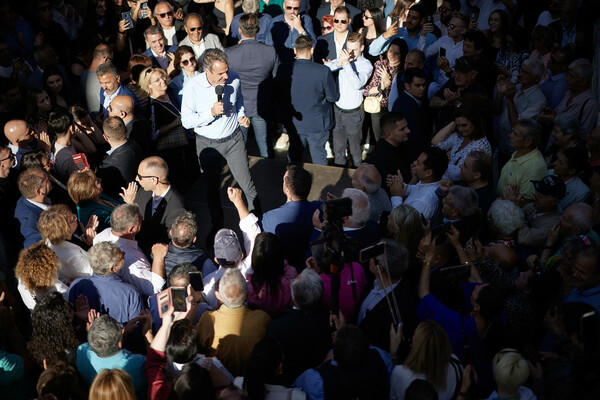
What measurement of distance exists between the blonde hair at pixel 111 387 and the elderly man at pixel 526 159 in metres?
3.48

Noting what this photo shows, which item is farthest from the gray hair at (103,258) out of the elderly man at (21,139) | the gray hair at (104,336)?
the elderly man at (21,139)

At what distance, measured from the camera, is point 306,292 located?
3244 mm

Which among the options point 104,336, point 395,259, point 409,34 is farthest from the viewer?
point 409,34

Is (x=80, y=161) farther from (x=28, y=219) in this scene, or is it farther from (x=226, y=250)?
(x=226, y=250)

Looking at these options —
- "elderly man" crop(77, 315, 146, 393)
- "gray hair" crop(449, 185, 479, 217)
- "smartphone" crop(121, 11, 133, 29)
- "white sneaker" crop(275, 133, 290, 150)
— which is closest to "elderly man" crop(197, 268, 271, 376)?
"elderly man" crop(77, 315, 146, 393)

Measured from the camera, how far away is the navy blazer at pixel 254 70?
20.7 feet

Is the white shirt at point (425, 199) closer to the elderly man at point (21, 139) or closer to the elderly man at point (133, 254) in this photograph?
the elderly man at point (133, 254)

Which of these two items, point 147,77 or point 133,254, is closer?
point 133,254

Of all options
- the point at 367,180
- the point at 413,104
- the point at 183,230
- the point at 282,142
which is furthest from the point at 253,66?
the point at 183,230

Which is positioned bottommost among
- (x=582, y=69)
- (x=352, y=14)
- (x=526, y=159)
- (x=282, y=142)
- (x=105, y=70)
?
(x=282, y=142)

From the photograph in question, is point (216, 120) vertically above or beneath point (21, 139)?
above

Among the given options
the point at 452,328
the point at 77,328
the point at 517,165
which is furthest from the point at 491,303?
the point at 77,328

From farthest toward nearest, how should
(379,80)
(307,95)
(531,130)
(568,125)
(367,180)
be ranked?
(379,80) < (307,95) < (568,125) < (531,130) < (367,180)

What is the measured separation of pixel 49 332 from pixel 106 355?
0.44 m
